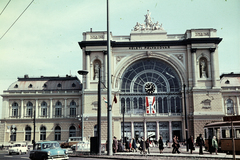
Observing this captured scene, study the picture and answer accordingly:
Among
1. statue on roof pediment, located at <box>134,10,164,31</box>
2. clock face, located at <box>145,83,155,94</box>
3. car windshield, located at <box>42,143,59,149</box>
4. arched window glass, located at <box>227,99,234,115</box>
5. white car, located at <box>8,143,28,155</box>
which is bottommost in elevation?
white car, located at <box>8,143,28,155</box>

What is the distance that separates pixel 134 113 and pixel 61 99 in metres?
16.9

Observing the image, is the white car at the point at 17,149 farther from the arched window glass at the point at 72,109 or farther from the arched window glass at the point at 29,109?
the arched window glass at the point at 29,109

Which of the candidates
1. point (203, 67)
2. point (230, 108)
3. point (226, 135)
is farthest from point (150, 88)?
point (226, 135)

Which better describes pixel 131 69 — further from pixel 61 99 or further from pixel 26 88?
pixel 26 88

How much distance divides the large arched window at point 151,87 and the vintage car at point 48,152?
39719 mm

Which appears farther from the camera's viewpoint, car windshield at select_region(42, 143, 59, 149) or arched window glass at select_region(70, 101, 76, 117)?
arched window glass at select_region(70, 101, 76, 117)

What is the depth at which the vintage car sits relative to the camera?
22547mm

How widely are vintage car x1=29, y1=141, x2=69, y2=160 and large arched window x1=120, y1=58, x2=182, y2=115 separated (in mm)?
39719

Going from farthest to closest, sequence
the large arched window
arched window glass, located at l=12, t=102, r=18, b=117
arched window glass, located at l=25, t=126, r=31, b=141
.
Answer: arched window glass, located at l=12, t=102, r=18, b=117, arched window glass, located at l=25, t=126, r=31, b=141, the large arched window

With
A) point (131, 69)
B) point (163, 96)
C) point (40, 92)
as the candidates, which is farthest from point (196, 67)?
point (40, 92)

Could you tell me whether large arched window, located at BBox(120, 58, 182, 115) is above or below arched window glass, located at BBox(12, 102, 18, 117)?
above

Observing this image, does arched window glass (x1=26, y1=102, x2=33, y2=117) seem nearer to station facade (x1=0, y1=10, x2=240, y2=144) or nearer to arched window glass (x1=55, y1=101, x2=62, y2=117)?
station facade (x1=0, y1=10, x2=240, y2=144)

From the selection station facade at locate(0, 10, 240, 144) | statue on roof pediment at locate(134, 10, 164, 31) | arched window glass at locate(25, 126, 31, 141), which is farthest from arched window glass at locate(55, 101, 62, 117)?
statue on roof pediment at locate(134, 10, 164, 31)

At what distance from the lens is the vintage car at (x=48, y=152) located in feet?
74.0
